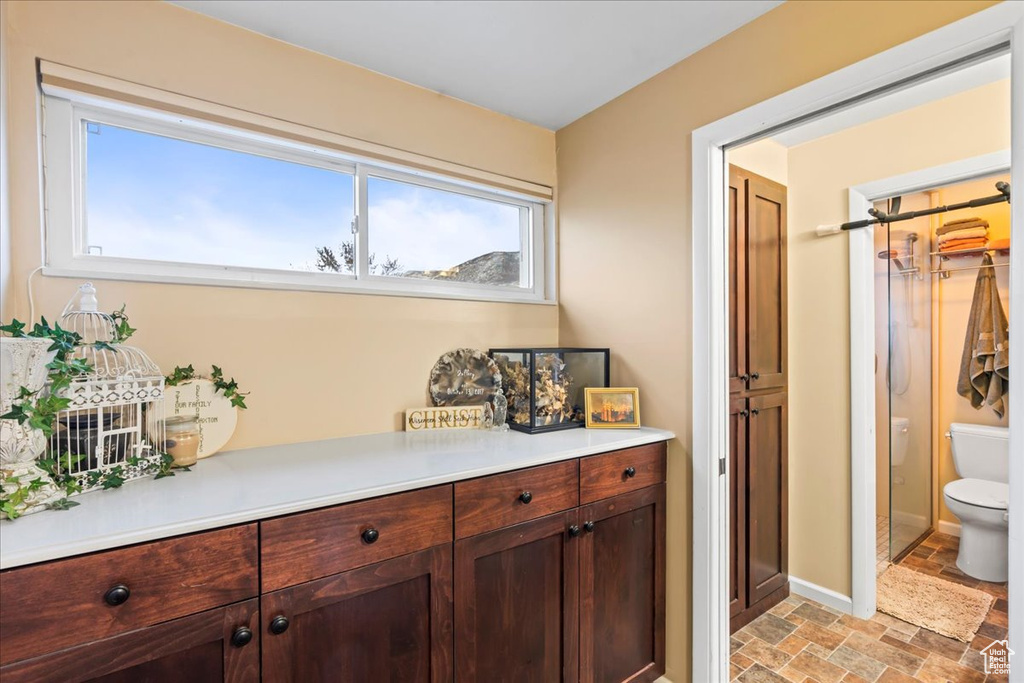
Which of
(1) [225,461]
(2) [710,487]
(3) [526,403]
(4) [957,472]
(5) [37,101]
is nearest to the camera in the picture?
(5) [37,101]

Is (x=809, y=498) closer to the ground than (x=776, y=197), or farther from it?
closer to the ground

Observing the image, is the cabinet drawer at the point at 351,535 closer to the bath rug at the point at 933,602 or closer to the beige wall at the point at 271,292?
the beige wall at the point at 271,292

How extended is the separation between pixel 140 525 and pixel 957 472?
12.1ft

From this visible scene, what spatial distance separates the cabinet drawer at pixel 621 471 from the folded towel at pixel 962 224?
2092mm

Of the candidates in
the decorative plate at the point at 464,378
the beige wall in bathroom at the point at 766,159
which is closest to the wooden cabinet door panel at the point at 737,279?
the beige wall in bathroom at the point at 766,159

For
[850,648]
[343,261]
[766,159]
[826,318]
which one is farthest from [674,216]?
[850,648]

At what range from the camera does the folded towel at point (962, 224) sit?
242 centimetres

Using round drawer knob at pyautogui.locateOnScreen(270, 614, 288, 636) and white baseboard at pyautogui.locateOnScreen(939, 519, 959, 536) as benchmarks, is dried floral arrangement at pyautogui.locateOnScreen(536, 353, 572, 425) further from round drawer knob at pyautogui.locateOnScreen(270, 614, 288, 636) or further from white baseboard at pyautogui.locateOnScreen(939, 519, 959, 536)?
white baseboard at pyautogui.locateOnScreen(939, 519, 959, 536)

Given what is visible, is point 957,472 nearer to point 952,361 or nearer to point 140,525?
point 952,361

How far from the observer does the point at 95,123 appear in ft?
4.79

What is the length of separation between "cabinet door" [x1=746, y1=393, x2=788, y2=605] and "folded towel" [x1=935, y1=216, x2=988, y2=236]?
124 cm

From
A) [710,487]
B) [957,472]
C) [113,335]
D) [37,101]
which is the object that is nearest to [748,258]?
[710,487]

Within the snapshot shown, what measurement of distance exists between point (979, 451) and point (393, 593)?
3141 mm

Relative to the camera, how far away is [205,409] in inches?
58.4
